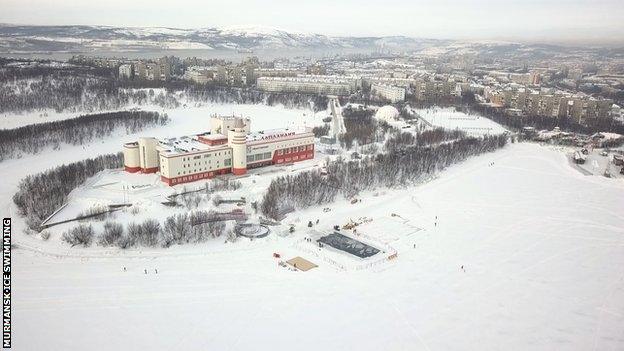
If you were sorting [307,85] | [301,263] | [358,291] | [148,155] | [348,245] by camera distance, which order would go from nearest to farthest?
[358,291] → [301,263] → [348,245] → [148,155] → [307,85]

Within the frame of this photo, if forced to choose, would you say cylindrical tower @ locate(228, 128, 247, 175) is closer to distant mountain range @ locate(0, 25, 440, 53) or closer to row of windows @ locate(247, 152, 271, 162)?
row of windows @ locate(247, 152, 271, 162)

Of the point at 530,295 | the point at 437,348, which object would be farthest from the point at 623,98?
the point at 437,348

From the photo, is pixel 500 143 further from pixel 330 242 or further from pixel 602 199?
pixel 330 242

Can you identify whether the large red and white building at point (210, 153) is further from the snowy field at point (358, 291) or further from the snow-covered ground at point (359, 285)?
the snowy field at point (358, 291)

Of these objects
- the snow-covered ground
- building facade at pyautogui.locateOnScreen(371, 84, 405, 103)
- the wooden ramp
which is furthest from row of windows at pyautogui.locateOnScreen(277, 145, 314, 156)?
building facade at pyautogui.locateOnScreen(371, 84, 405, 103)

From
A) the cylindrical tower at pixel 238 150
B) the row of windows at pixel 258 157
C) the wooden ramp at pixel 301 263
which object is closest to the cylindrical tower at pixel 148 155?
the cylindrical tower at pixel 238 150

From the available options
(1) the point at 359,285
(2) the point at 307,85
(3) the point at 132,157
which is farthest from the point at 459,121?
(1) the point at 359,285

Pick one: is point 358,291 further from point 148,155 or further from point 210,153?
point 148,155
